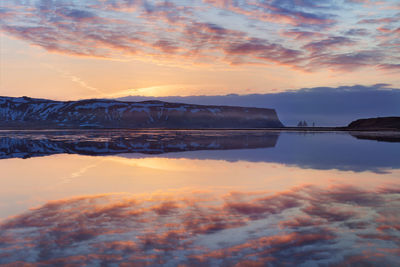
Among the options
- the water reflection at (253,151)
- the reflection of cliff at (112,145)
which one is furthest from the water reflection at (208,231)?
the reflection of cliff at (112,145)

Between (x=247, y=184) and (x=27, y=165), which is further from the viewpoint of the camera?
(x=27, y=165)

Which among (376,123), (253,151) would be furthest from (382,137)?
(376,123)

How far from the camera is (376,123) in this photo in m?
143

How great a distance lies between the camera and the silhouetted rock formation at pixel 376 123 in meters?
132

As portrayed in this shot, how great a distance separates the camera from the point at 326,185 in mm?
10016

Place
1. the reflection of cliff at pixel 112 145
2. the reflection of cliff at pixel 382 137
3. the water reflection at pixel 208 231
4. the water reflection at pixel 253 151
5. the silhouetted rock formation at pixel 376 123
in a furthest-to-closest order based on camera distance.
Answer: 1. the silhouetted rock formation at pixel 376 123
2. the reflection of cliff at pixel 382 137
3. the reflection of cliff at pixel 112 145
4. the water reflection at pixel 253 151
5. the water reflection at pixel 208 231

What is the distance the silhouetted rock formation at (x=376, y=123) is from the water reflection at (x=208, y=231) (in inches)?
5381

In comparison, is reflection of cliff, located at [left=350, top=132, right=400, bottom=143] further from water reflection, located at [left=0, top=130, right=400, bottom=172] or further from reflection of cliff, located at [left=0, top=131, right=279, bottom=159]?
reflection of cliff, located at [left=0, top=131, right=279, bottom=159]

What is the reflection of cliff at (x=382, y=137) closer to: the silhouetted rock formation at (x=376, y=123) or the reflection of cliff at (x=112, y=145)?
the reflection of cliff at (x=112, y=145)

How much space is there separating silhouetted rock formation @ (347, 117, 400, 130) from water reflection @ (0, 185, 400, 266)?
448 feet

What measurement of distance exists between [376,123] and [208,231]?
515ft

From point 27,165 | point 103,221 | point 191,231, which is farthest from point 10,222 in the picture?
point 27,165

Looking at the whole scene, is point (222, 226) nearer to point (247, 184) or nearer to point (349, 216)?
point (349, 216)

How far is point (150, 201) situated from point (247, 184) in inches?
135
